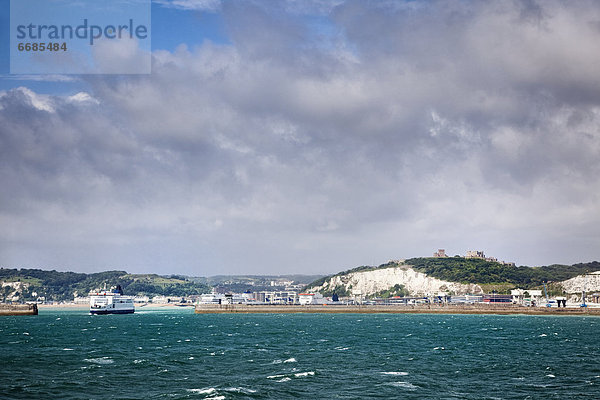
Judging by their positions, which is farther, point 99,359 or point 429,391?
point 99,359

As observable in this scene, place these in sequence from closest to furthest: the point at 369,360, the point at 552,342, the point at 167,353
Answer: the point at 369,360 < the point at 167,353 < the point at 552,342

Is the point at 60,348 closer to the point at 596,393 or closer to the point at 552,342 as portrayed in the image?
the point at 596,393

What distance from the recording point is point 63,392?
51.4m

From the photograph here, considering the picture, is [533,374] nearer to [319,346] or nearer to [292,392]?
[292,392]

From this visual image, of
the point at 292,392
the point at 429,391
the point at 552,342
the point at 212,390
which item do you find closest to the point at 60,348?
the point at 212,390

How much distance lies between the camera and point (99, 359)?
76.1m

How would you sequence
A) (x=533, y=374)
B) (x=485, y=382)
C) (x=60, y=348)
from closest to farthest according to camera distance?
(x=485, y=382)
(x=533, y=374)
(x=60, y=348)

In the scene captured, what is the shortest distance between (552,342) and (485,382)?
5347 cm

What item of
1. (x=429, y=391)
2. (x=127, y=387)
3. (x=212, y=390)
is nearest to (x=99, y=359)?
(x=127, y=387)

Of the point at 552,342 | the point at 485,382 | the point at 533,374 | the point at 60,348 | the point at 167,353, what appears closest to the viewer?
the point at 485,382

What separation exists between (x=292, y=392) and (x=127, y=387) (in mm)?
16655

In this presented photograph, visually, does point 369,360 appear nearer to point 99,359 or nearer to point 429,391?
point 429,391

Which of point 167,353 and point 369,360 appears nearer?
point 369,360

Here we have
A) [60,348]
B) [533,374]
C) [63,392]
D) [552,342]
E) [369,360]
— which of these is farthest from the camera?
[552,342]
